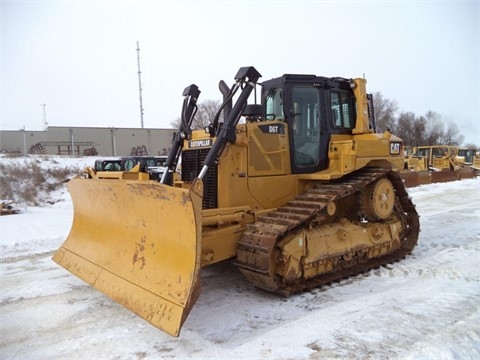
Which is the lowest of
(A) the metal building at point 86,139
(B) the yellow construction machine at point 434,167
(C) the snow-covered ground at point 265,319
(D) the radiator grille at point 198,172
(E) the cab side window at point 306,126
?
(C) the snow-covered ground at point 265,319

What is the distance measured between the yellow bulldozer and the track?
2 cm

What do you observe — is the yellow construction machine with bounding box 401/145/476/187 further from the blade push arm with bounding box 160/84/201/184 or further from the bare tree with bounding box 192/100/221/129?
the blade push arm with bounding box 160/84/201/184

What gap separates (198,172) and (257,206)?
3.14ft

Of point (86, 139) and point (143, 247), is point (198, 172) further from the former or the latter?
point (86, 139)

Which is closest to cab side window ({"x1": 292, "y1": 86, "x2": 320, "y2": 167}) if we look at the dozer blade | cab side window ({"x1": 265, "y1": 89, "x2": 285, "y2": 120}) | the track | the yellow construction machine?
cab side window ({"x1": 265, "y1": 89, "x2": 285, "y2": 120})

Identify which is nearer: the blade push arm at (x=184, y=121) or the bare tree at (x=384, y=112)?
the blade push arm at (x=184, y=121)

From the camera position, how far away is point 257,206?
580 cm

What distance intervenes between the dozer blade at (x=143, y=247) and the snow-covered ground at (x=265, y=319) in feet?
0.87

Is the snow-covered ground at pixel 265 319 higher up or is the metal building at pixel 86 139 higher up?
the metal building at pixel 86 139

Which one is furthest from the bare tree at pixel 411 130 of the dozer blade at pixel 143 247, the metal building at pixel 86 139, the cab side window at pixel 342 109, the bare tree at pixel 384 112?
the dozer blade at pixel 143 247

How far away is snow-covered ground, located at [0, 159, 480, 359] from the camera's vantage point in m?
3.81

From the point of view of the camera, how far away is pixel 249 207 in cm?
557

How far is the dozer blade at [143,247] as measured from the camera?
13.4 feet

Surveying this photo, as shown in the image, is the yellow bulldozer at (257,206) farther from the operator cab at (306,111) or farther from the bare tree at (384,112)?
the bare tree at (384,112)
